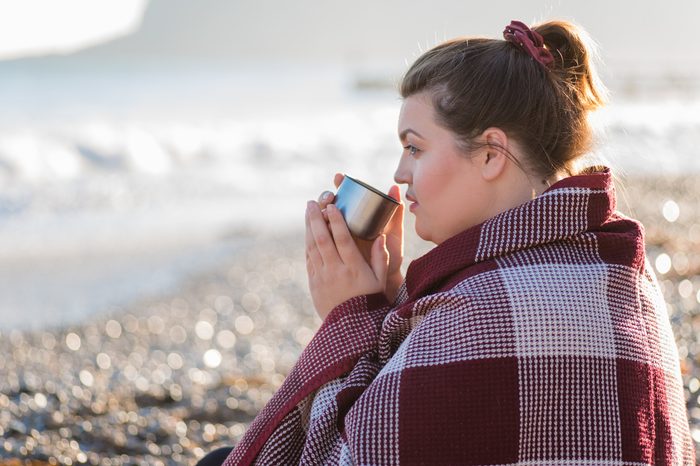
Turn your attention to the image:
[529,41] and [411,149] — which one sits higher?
[529,41]

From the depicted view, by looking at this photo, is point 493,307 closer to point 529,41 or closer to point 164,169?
point 529,41

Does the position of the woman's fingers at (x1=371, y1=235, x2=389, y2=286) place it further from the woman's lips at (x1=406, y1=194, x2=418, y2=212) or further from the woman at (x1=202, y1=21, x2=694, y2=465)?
the woman's lips at (x1=406, y1=194, x2=418, y2=212)

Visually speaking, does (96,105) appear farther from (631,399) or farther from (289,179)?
(631,399)

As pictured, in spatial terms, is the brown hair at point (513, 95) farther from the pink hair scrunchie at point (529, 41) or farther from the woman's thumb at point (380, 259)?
the woman's thumb at point (380, 259)

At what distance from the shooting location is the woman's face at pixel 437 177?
2.20m

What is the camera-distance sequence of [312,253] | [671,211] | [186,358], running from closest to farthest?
[312,253] < [186,358] < [671,211]

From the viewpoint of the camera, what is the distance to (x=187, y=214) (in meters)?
11.9

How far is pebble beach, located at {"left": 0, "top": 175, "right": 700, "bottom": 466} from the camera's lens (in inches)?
155

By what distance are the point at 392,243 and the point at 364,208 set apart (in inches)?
8.4

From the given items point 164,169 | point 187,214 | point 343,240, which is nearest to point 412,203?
point 343,240

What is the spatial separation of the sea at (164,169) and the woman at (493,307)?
268 mm

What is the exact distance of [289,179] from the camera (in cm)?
1494

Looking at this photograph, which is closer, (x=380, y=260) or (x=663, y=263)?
(x=380, y=260)

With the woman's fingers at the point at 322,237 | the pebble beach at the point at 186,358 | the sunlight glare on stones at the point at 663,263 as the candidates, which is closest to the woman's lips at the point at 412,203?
the woman's fingers at the point at 322,237
